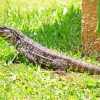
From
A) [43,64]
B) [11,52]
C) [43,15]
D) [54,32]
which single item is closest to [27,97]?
[43,64]

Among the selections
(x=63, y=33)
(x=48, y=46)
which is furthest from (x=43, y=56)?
(x=63, y=33)

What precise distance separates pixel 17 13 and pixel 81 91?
4.23 m

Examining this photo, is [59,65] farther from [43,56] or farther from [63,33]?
[63,33]

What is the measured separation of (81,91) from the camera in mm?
4984

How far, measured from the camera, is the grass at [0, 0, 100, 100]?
4898mm

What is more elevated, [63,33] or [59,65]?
[63,33]

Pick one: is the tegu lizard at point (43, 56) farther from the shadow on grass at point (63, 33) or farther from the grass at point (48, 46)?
the shadow on grass at point (63, 33)

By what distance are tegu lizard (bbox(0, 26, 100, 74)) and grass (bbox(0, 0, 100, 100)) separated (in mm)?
147

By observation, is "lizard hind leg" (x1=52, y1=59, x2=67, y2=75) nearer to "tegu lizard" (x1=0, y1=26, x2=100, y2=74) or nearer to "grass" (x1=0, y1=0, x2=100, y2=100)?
"tegu lizard" (x1=0, y1=26, x2=100, y2=74)

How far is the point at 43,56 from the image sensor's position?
596 cm

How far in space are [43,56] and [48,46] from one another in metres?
1.15

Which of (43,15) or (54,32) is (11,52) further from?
(43,15)

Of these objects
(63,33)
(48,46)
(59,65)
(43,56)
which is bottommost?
(59,65)

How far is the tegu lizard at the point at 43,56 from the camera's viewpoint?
18.6 ft
